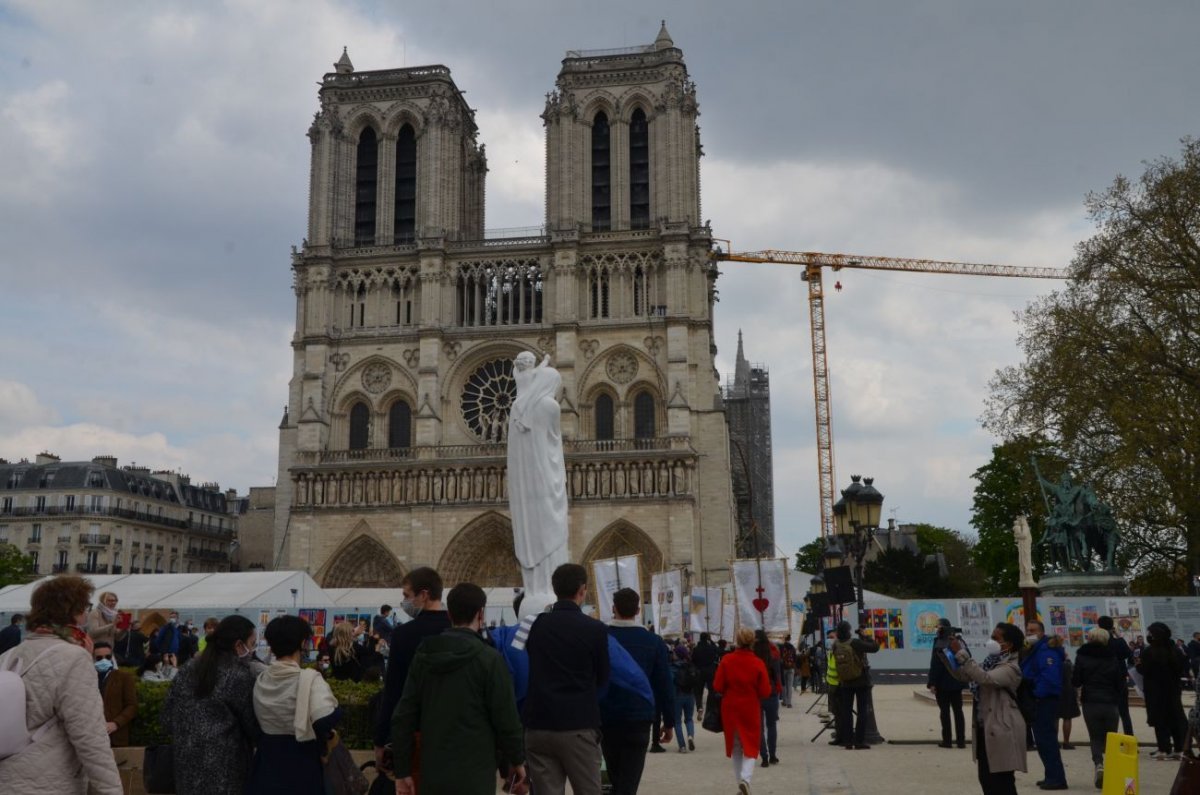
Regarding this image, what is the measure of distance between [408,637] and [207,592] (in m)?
22.4

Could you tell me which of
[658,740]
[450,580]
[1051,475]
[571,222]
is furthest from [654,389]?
[658,740]

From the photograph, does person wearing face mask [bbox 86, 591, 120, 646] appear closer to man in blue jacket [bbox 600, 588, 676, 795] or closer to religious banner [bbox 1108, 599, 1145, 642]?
man in blue jacket [bbox 600, 588, 676, 795]

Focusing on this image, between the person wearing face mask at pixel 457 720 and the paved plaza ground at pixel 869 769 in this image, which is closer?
the person wearing face mask at pixel 457 720

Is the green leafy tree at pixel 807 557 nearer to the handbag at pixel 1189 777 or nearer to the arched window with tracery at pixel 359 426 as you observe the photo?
the arched window with tracery at pixel 359 426

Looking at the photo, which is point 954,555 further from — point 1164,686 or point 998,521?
point 1164,686

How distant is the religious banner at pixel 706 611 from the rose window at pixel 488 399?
23477 mm

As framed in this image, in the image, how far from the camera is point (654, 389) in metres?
39.9

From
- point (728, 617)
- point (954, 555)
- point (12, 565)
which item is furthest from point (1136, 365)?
point (954, 555)

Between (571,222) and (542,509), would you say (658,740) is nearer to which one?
(542,509)

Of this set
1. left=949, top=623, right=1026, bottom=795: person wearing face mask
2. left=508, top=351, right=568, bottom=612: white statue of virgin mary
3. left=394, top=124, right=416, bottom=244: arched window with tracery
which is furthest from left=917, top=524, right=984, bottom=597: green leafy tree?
left=949, top=623, right=1026, bottom=795: person wearing face mask

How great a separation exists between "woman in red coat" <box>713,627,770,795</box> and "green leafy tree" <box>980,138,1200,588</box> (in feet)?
45.6

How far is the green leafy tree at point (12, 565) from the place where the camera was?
4138cm

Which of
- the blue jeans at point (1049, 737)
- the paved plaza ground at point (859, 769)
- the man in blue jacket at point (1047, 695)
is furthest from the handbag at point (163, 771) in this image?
the blue jeans at point (1049, 737)

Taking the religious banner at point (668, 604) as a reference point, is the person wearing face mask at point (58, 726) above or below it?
below
